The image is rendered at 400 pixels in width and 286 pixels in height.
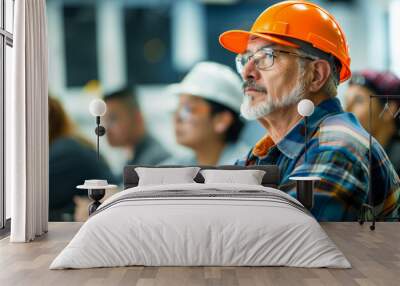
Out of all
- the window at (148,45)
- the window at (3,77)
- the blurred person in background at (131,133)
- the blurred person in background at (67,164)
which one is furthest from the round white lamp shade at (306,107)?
the window at (3,77)

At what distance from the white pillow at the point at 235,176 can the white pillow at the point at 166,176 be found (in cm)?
21

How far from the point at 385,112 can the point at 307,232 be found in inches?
135

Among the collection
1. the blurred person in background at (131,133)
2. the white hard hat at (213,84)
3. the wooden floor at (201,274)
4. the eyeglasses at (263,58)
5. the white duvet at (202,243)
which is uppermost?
the eyeglasses at (263,58)

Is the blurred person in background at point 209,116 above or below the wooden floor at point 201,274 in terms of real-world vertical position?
above

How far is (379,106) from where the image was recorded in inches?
293

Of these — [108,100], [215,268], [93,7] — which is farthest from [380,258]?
[93,7]

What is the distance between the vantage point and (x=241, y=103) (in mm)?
7516

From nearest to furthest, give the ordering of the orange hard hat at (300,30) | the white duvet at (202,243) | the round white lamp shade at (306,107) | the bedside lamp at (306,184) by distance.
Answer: the white duvet at (202,243), the bedside lamp at (306,184), the round white lamp shade at (306,107), the orange hard hat at (300,30)

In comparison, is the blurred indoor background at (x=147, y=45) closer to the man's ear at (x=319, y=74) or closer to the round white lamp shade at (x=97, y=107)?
the round white lamp shade at (x=97, y=107)

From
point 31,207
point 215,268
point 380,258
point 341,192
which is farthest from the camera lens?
point 341,192

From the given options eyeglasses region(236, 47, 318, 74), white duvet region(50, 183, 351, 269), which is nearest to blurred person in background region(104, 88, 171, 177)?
eyeglasses region(236, 47, 318, 74)

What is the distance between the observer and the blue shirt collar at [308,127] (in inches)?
290

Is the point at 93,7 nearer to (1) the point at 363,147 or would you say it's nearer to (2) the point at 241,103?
(2) the point at 241,103

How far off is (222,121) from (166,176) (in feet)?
3.82
